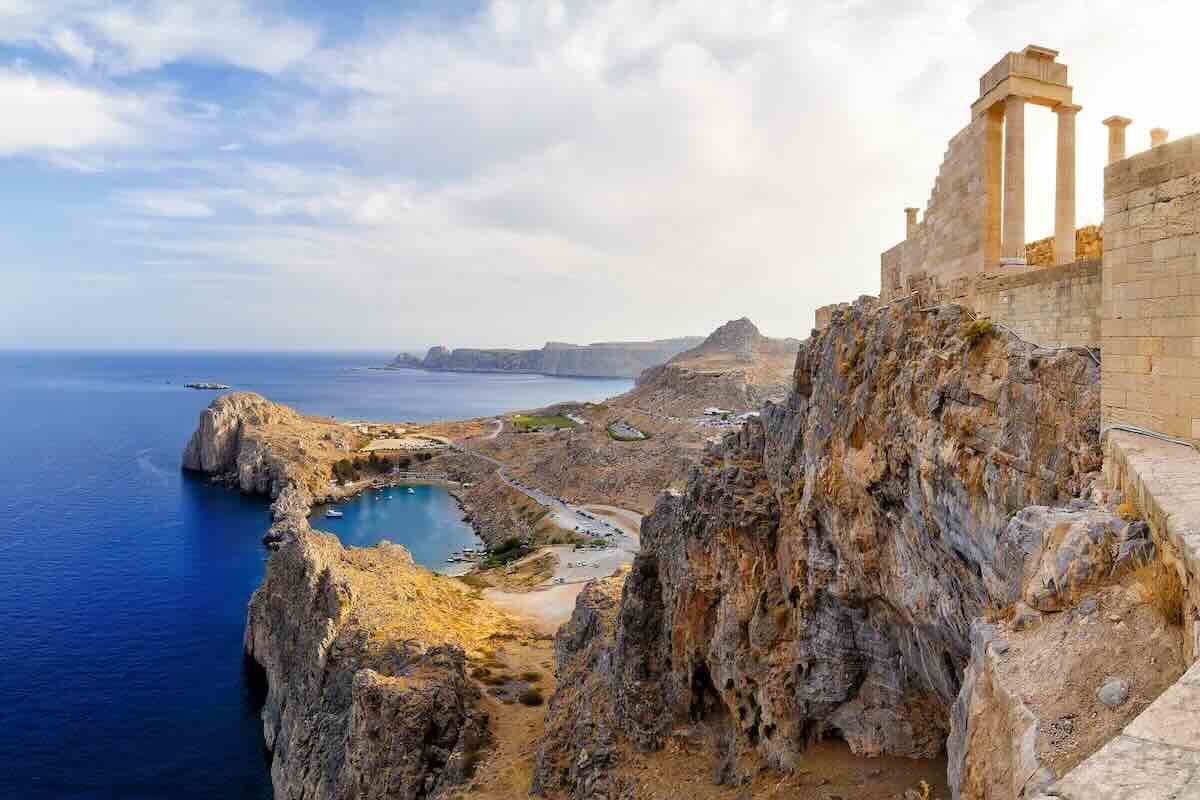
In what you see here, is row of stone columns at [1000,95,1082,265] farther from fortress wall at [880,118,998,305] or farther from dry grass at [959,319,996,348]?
dry grass at [959,319,996,348]

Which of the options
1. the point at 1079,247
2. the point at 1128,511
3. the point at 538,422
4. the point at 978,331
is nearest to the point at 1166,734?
the point at 1128,511

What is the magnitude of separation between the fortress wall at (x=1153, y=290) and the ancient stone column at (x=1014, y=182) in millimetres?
5780

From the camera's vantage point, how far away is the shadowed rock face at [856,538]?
1157cm

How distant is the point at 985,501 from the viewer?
11922mm

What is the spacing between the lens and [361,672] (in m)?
27.6

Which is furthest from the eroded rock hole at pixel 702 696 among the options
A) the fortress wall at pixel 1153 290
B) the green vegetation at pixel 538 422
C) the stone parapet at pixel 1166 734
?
the green vegetation at pixel 538 422

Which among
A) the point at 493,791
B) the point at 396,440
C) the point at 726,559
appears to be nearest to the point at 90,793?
the point at 493,791

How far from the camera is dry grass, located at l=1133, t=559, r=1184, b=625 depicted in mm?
5430

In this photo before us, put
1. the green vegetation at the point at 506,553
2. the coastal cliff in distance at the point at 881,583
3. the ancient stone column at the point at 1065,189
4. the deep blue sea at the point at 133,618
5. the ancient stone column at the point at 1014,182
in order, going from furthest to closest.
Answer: the green vegetation at the point at 506,553 < the deep blue sea at the point at 133,618 < the ancient stone column at the point at 1065,189 < the ancient stone column at the point at 1014,182 < the coastal cliff in distance at the point at 881,583

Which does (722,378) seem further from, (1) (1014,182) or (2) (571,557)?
(1) (1014,182)

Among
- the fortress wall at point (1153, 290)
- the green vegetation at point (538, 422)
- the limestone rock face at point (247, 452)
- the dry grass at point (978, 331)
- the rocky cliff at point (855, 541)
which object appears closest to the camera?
the fortress wall at point (1153, 290)

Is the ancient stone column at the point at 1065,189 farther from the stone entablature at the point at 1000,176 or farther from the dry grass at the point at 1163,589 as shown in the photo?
the dry grass at the point at 1163,589

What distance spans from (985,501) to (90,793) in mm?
38306

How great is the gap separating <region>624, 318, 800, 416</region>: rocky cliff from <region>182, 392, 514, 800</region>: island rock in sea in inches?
2211
